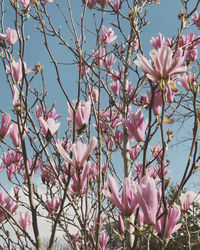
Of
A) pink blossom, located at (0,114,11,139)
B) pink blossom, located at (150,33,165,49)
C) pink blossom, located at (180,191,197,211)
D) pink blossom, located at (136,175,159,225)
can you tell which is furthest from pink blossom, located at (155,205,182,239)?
pink blossom, located at (150,33,165,49)

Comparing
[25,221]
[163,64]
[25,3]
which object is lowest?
[25,221]

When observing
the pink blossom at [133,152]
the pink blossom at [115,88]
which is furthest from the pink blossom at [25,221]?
the pink blossom at [115,88]

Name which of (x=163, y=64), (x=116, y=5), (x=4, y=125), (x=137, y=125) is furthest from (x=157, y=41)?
(x=116, y=5)

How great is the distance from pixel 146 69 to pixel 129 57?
6.99 feet

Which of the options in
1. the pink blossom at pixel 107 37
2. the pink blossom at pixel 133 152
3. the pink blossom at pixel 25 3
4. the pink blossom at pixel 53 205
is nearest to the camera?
the pink blossom at pixel 25 3

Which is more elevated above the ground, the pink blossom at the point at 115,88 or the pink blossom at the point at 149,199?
the pink blossom at the point at 115,88

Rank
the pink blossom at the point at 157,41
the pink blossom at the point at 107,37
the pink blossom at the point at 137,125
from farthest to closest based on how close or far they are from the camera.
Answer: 1. the pink blossom at the point at 107,37
2. the pink blossom at the point at 157,41
3. the pink blossom at the point at 137,125

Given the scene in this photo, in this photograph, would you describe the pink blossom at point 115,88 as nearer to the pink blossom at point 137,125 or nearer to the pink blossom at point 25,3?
the pink blossom at point 25,3

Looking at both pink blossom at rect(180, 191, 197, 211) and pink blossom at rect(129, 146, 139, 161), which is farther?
pink blossom at rect(129, 146, 139, 161)

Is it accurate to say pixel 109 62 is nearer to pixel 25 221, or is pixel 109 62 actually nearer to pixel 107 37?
pixel 107 37

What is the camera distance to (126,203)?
3.05 ft

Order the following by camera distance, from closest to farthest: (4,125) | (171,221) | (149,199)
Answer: (149,199)
(171,221)
(4,125)

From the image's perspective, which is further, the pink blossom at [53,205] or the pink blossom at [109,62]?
the pink blossom at [109,62]

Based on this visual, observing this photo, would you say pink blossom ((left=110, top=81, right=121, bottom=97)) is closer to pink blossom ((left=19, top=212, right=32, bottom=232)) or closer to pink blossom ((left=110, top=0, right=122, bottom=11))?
pink blossom ((left=110, top=0, right=122, bottom=11))
